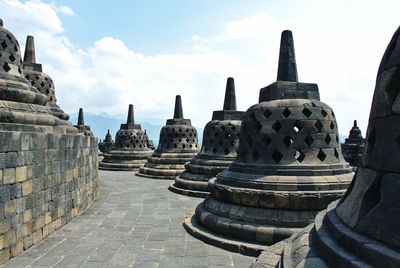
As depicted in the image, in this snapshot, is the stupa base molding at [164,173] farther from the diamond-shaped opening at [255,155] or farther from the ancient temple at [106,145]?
the ancient temple at [106,145]

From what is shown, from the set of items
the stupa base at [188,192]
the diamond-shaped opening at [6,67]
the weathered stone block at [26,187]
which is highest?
the diamond-shaped opening at [6,67]

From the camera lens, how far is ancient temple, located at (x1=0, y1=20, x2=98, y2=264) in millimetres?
5102

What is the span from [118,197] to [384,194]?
364 inches

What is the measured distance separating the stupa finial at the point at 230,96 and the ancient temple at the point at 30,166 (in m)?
5.35

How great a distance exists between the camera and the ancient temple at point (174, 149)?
1551 centimetres

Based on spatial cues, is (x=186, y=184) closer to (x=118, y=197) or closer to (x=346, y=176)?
(x=118, y=197)

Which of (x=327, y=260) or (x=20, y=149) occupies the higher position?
(x=20, y=149)

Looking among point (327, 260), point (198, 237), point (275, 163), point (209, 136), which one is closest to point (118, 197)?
point (209, 136)

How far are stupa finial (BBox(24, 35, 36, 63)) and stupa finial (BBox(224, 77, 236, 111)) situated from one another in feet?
22.4

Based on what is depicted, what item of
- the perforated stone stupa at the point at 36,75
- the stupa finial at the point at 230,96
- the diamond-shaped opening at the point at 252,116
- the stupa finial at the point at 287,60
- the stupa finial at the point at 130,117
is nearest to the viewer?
the diamond-shaped opening at the point at 252,116

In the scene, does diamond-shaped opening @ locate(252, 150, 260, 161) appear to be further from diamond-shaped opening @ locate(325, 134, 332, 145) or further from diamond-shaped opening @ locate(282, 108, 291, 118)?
diamond-shaped opening @ locate(325, 134, 332, 145)

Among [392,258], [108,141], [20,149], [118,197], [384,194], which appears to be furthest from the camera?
[108,141]

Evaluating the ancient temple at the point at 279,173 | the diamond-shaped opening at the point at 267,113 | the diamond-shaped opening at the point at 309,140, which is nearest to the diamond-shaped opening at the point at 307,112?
the ancient temple at the point at 279,173

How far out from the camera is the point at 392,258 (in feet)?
6.32
